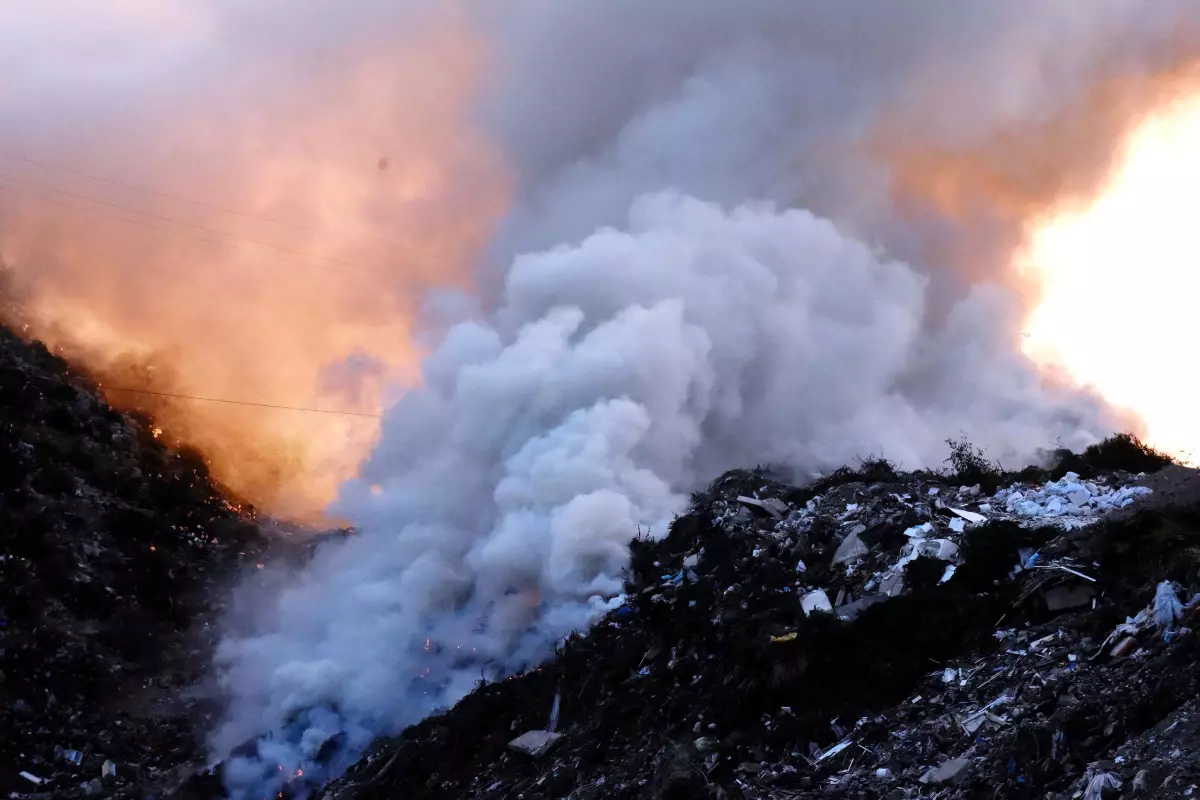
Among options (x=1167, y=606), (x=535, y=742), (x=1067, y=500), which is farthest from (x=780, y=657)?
(x=1067, y=500)

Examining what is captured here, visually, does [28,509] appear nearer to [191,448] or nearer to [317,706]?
[191,448]

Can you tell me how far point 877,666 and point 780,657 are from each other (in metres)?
1.17

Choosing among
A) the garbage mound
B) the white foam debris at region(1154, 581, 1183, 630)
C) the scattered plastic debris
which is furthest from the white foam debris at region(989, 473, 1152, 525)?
the scattered plastic debris

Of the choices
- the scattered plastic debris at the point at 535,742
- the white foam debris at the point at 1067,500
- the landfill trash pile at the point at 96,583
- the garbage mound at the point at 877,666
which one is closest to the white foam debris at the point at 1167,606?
the garbage mound at the point at 877,666

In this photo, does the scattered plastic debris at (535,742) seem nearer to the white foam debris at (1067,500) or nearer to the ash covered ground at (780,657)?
the ash covered ground at (780,657)

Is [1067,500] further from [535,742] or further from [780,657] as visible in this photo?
[535,742]

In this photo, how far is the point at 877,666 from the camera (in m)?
9.19

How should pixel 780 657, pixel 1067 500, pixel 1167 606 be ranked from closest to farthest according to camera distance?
1. pixel 1167 606
2. pixel 780 657
3. pixel 1067 500

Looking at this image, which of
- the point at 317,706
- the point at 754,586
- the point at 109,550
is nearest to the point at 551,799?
the point at 754,586

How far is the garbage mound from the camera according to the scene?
732 centimetres

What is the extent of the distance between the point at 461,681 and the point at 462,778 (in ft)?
12.3

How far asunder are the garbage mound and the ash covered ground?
32mm

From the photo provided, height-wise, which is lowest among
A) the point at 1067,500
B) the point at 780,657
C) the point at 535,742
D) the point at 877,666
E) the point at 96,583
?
the point at 877,666

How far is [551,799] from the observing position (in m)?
9.92
